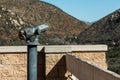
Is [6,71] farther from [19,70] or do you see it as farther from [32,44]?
[32,44]

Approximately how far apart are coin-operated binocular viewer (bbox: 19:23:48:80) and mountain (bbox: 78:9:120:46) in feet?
191

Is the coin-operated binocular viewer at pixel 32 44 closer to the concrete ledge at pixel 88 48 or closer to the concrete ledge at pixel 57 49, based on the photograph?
the concrete ledge at pixel 57 49

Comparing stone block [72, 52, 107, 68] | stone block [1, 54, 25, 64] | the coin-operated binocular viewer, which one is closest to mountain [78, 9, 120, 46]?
stone block [72, 52, 107, 68]

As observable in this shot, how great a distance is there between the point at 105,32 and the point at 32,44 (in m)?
69.3

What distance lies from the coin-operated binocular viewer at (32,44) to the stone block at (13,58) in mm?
2203

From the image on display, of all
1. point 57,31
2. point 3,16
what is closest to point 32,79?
point 3,16

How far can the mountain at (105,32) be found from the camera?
219 ft

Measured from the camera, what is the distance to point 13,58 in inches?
320

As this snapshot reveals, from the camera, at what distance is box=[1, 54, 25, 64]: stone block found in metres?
8.12

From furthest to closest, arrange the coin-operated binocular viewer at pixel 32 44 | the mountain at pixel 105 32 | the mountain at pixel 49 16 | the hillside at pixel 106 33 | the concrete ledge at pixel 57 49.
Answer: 1. the mountain at pixel 49 16
2. the mountain at pixel 105 32
3. the hillside at pixel 106 33
4. the concrete ledge at pixel 57 49
5. the coin-operated binocular viewer at pixel 32 44

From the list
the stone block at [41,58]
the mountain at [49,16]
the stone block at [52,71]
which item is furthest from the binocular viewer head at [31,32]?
the mountain at [49,16]

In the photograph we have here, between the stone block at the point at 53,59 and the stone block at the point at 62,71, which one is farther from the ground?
the stone block at the point at 53,59

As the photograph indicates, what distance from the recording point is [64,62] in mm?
8180

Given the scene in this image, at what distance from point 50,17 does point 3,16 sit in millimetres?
28172
